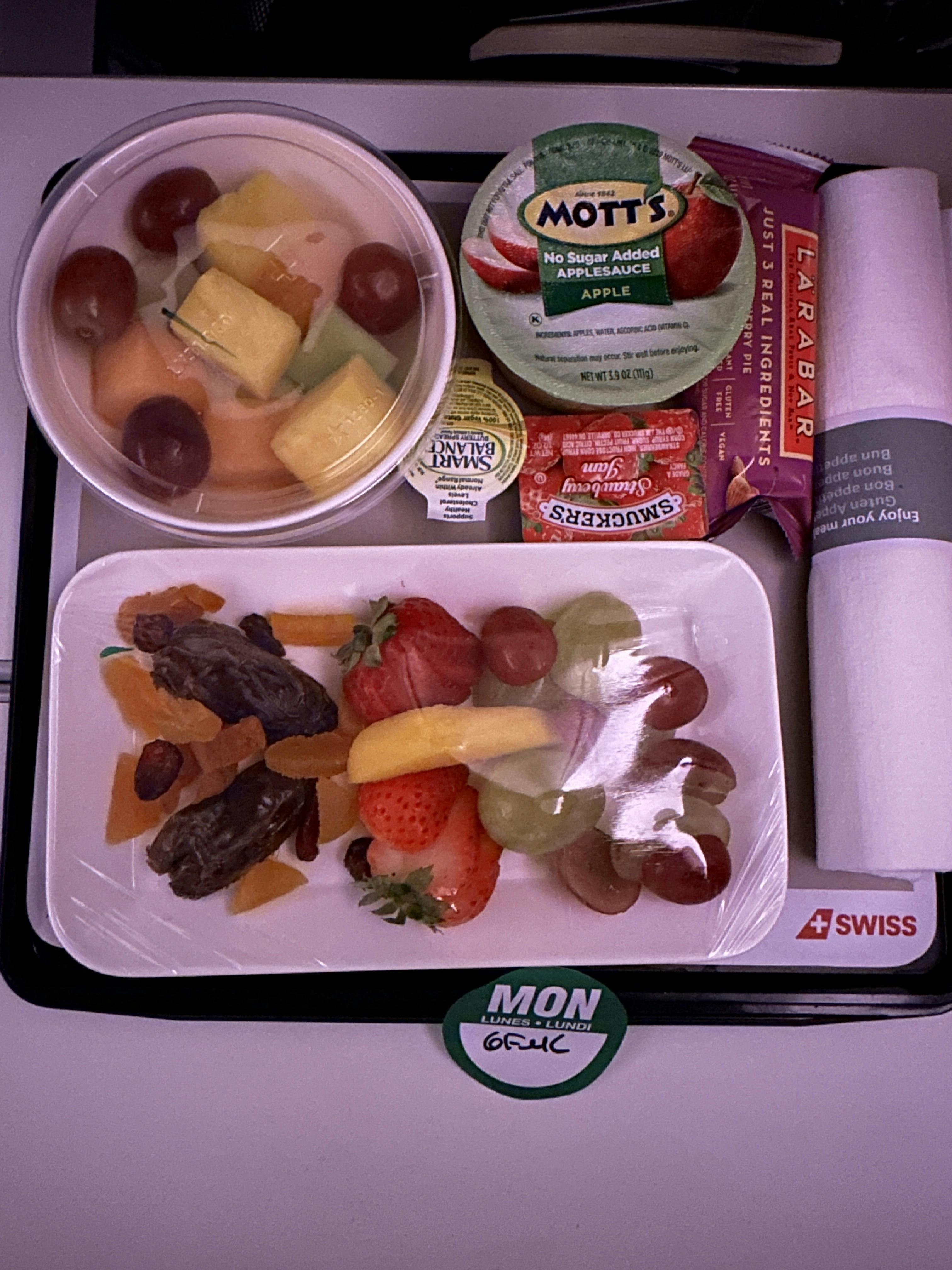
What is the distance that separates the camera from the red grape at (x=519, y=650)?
81cm

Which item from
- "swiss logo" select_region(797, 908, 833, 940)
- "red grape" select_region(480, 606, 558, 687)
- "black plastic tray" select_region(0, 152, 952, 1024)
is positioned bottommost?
"black plastic tray" select_region(0, 152, 952, 1024)

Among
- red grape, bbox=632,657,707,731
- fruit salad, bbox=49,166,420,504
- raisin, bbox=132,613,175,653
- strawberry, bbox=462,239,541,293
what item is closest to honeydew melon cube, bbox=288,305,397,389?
fruit salad, bbox=49,166,420,504

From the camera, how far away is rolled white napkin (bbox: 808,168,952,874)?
2.50ft

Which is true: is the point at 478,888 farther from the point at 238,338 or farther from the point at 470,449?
the point at 238,338

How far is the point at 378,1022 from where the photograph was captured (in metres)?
0.82

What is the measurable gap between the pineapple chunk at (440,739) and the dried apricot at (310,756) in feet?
0.03

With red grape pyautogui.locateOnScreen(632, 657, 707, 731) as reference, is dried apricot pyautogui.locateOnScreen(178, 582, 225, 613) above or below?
above

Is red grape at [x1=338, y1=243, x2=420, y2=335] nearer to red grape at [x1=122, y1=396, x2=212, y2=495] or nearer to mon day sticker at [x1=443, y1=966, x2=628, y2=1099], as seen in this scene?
red grape at [x1=122, y1=396, x2=212, y2=495]

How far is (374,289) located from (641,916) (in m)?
0.53

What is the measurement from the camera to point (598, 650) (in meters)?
0.81

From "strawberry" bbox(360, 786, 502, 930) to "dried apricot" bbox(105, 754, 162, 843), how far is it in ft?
0.59

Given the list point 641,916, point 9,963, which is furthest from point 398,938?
point 9,963

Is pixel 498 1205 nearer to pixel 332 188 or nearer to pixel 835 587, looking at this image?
pixel 835 587

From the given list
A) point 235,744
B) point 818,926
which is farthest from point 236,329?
point 818,926
